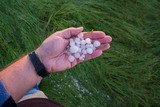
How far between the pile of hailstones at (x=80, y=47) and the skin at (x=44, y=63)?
0.02 m

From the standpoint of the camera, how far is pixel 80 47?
1.27m

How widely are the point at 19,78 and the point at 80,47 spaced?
26cm

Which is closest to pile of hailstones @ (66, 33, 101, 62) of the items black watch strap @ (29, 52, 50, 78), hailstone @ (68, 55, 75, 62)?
hailstone @ (68, 55, 75, 62)

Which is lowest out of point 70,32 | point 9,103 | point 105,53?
point 105,53

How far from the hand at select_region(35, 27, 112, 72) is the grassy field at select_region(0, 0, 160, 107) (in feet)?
1.69

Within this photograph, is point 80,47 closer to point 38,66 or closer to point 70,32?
point 70,32

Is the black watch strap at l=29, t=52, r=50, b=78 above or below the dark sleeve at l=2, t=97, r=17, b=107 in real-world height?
above

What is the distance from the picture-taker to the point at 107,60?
1895 millimetres

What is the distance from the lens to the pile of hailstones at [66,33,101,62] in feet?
4.11

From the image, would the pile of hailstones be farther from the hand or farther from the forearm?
the forearm

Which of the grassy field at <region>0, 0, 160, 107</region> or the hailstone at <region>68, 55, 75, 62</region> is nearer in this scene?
the hailstone at <region>68, 55, 75, 62</region>

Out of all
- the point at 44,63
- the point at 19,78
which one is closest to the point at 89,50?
the point at 44,63

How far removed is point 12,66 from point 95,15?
0.84m

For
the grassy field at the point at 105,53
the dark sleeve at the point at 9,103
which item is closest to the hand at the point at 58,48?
the dark sleeve at the point at 9,103
